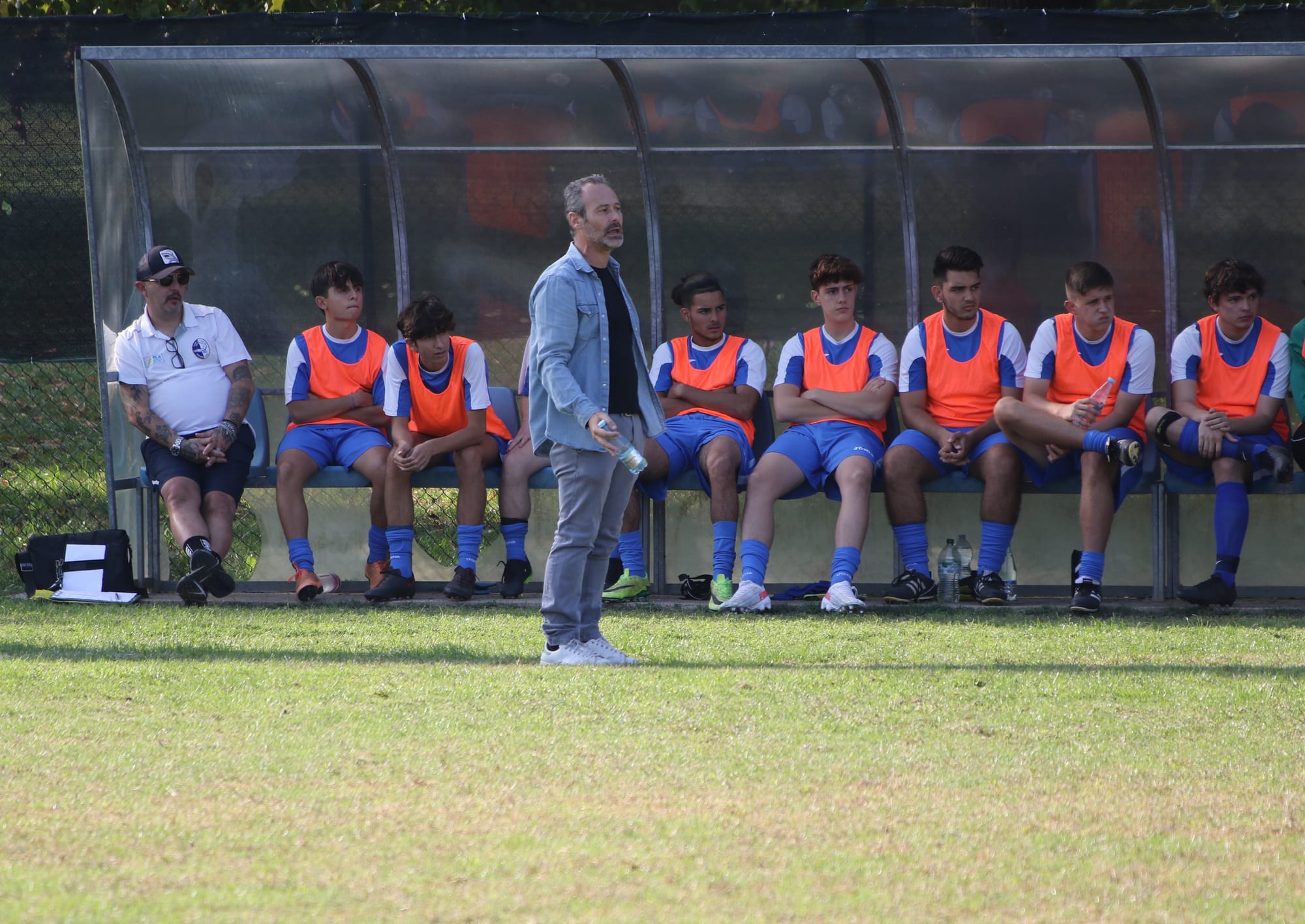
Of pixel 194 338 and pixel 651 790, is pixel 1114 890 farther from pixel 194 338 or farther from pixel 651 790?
pixel 194 338

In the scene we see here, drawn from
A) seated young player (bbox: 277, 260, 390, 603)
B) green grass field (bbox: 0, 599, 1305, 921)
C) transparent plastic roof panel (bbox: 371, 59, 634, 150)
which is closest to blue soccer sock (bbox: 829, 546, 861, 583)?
green grass field (bbox: 0, 599, 1305, 921)

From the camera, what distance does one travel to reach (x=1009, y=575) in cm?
689

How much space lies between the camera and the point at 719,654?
17.1 ft

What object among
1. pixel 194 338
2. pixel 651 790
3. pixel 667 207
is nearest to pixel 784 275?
pixel 667 207

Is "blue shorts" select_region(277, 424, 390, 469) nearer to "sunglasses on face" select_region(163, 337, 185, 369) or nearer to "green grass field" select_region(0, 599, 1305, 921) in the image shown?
"sunglasses on face" select_region(163, 337, 185, 369)

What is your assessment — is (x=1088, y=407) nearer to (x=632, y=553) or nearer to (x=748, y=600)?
(x=748, y=600)

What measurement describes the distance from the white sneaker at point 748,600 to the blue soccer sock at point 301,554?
185 centimetres

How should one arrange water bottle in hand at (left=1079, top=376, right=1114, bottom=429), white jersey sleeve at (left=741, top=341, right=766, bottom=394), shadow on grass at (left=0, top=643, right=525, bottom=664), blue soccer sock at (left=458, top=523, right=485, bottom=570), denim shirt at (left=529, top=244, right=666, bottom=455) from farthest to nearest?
white jersey sleeve at (left=741, top=341, right=766, bottom=394)
blue soccer sock at (left=458, top=523, right=485, bottom=570)
water bottle in hand at (left=1079, top=376, right=1114, bottom=429)
shadow on grass at (left=0, top=643, right=525, bottom=664)
denim shirt at (left=529, top=244, right=666, bottom=455)

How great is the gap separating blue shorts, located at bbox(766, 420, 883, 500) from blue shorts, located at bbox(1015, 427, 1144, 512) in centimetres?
64

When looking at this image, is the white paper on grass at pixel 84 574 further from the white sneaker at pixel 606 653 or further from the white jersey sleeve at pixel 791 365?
the white jersey sleeve at pixel 791 365

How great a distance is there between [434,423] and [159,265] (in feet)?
4.67

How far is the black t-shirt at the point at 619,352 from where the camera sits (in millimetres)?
5125

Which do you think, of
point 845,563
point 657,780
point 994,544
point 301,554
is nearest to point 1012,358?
point 994,544

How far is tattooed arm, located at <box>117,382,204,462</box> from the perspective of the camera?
6785 mm
